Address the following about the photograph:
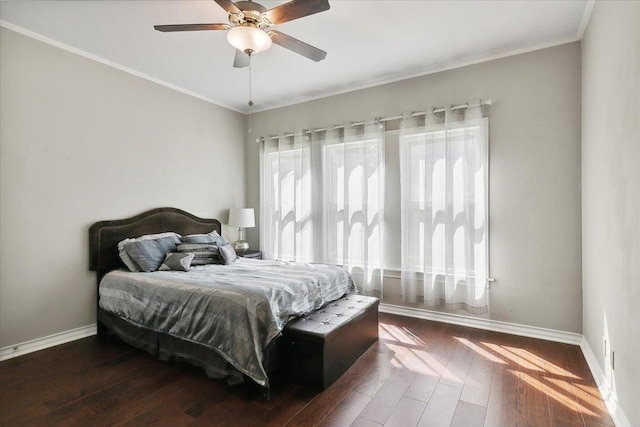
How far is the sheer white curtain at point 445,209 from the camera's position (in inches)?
132

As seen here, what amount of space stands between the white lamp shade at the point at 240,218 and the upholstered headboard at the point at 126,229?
403 mm

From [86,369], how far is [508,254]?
386 centimetres

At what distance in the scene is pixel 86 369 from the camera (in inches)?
102

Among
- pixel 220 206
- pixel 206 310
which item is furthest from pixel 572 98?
pixel 220 206

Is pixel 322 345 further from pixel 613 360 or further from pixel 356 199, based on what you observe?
pixel 356 199

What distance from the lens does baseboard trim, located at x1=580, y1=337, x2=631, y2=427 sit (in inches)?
71.8

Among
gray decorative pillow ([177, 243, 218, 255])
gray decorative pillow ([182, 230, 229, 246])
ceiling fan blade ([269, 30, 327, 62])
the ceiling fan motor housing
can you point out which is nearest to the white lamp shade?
gray decorative pillow ([182, 230, 229, 246])

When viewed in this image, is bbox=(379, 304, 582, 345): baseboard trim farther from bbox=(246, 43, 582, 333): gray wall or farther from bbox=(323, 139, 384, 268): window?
bbox=(323, 139, 384, 268): window

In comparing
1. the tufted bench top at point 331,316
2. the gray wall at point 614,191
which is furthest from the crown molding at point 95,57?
the gray wall at point 614,191

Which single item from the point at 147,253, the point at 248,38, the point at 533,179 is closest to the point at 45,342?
the point at 147,253

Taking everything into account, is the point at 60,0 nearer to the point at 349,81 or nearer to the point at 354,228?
the point at 349,81

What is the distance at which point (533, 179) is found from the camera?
3162mm

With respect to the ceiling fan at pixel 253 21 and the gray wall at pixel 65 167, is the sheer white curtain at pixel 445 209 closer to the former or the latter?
the ceiling fan at pixel 253 21

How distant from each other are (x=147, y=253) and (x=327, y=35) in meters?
2.70
